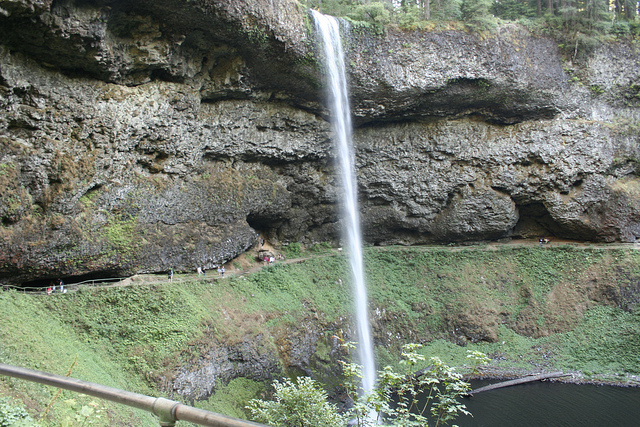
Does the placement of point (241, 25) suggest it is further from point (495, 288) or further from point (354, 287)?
point (495, 288)

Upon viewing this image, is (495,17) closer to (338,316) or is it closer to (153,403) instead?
(338,316)

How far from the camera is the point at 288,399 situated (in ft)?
28.4

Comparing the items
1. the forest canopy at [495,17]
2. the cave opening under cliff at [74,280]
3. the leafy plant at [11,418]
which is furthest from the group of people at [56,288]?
the forest canopy at [495,17]

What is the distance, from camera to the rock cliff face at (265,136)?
651 inches

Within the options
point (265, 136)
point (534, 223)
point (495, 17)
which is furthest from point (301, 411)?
point (495, 17)

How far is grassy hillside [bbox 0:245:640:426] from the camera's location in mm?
14375

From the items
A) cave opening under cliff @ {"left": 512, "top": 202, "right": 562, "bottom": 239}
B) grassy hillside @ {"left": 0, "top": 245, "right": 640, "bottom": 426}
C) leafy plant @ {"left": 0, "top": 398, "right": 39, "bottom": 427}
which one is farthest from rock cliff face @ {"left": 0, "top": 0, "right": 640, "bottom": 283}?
leafy plant @ {"left": 0, "top": 398, "right": 39, "bottom": 427}

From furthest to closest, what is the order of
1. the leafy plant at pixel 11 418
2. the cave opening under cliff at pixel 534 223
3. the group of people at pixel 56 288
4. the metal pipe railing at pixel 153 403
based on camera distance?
the cave opening under cliff at pixel 534 223
the group of people at pixel 56 288
the leafy plant at pixel 11 418
the metal pipe railing at pixel 153 403

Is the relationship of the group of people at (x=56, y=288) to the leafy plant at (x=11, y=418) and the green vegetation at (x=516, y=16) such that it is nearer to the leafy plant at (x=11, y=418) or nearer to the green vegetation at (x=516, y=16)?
the leafy plant at (x=11, y=418)

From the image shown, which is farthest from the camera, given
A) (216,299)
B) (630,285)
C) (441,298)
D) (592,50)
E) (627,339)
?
(592,50)

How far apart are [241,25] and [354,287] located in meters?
15.3

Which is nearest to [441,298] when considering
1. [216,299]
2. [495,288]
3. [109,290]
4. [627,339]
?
[495,288]

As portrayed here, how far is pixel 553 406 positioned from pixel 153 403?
19.5 metres

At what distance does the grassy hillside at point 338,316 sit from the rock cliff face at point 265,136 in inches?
88.0
